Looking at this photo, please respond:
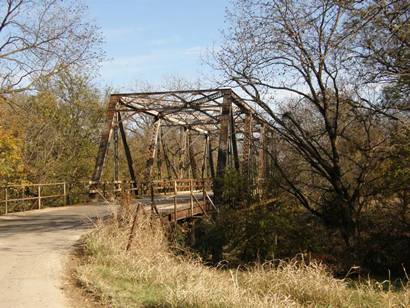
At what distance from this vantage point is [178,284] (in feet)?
24.1

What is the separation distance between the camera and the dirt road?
23.0ft

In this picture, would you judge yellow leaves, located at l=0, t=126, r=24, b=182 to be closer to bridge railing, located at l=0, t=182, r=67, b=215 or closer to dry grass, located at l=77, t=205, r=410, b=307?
bridge railing, located at l=0, t=182, r=67, b=215

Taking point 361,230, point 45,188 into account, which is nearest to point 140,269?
point 361,230

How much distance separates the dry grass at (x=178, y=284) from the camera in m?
6.63

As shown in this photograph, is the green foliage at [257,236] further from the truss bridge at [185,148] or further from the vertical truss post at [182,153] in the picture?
the vertical truss post at [182,153]

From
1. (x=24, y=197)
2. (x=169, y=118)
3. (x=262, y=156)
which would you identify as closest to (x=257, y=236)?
(x=262, y=156)

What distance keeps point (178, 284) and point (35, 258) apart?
3748 millimetres

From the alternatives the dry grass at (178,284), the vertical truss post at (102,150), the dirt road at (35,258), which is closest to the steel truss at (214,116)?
the vertical truss post at (102,150)

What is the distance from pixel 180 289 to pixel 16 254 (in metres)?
4.76

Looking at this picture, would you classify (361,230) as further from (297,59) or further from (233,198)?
(297,59)

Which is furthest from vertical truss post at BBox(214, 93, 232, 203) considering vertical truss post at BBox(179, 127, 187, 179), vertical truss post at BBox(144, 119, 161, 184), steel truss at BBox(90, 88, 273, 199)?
vertical truss post at BBox(179, 127, 187, 179)

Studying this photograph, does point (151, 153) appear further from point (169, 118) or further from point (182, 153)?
point (182, 153)

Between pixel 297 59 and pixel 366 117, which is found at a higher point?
pixel 297 59

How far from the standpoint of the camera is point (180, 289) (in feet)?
22.6
